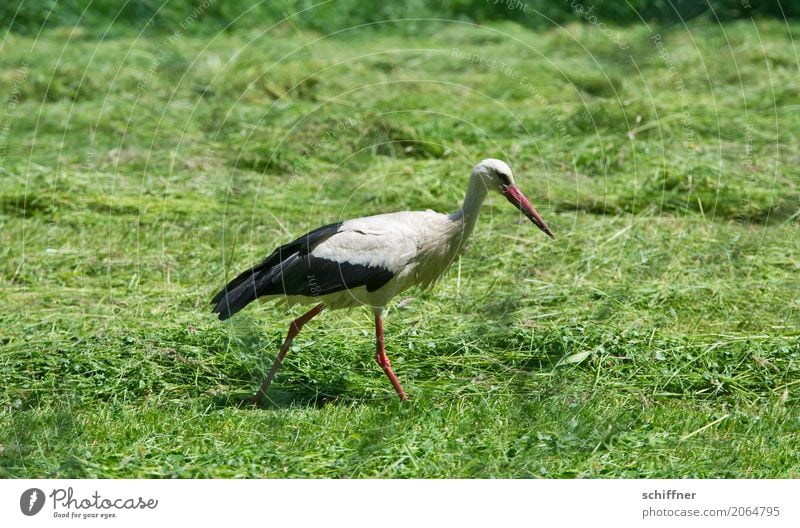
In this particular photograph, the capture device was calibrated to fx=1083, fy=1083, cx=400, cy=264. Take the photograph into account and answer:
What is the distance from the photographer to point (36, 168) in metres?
9.87

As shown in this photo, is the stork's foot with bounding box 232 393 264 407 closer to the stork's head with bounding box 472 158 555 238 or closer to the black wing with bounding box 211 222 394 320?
the black wing with bounding box 211 222 394 320

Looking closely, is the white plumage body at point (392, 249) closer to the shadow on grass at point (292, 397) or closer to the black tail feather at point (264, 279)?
the black tail feather at point (264, 279)

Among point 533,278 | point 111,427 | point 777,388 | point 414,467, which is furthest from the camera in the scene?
point 533,278

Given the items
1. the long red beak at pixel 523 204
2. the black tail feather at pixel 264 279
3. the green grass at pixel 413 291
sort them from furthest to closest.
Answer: the long red beak at pixel 523 204, the black tail feather at pixel 264 279, the green grass at pixel 413 291

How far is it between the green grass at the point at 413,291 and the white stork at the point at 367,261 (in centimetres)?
44

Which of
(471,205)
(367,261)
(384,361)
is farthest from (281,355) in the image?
(471,205)

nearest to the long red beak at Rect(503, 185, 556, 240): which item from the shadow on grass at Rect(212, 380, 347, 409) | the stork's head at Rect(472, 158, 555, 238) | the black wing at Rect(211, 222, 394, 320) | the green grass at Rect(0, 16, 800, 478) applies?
the stork's head at Rect(472, 158, 555, 238)

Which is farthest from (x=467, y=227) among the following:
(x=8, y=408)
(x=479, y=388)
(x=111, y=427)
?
(x=8, y=408)

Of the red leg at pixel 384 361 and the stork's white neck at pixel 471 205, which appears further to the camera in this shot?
the stork's white neck at pixel 471 205

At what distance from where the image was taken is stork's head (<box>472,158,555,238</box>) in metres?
6.38

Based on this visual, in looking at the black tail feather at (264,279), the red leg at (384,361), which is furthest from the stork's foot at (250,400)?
the red leg at (384,361)

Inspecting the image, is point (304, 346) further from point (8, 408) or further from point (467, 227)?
point (8, 408)

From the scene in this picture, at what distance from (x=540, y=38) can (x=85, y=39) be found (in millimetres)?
6005

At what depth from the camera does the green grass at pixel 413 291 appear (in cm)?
558
